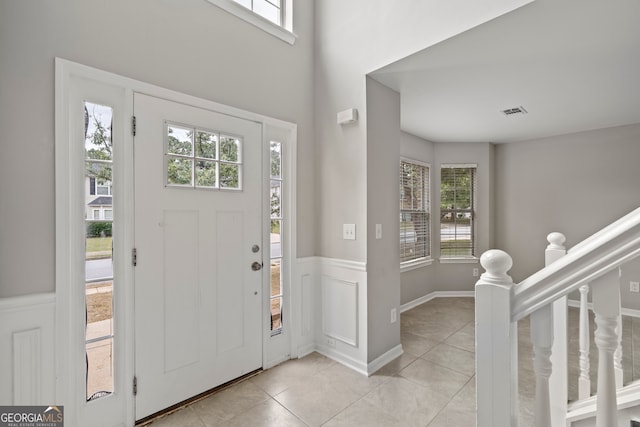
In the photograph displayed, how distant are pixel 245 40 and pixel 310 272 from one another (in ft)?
6.72

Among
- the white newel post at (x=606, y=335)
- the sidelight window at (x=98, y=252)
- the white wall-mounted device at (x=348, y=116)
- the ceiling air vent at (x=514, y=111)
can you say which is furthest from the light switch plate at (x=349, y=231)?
the ceiling air vent at (x=514, y=111)

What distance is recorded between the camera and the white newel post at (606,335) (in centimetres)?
75

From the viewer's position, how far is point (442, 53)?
83.6 inches

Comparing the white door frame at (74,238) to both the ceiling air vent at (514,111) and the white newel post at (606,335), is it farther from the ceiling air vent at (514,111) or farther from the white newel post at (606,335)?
the ceiling air vent at (514,111)

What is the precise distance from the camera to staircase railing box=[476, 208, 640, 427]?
738 millimetres

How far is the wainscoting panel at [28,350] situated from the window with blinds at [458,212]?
4609 millimetres

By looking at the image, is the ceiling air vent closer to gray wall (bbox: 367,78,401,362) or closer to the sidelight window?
gray wall (bbox: 367,78,401,362)

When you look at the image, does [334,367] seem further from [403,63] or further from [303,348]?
A: [403,63]

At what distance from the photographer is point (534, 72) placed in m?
2.41

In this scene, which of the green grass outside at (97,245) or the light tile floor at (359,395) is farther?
the light tile floor at (359,395)

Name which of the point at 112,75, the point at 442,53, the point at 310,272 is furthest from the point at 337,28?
the point at 310,272

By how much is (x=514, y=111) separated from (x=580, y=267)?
323 cm

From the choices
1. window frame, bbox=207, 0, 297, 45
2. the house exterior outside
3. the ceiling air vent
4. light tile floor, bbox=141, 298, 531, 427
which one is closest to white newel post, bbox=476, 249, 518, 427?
light tile floor, bbox=141, 298, 531, 427

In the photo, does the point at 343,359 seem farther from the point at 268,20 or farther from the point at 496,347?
the point at 268,20
